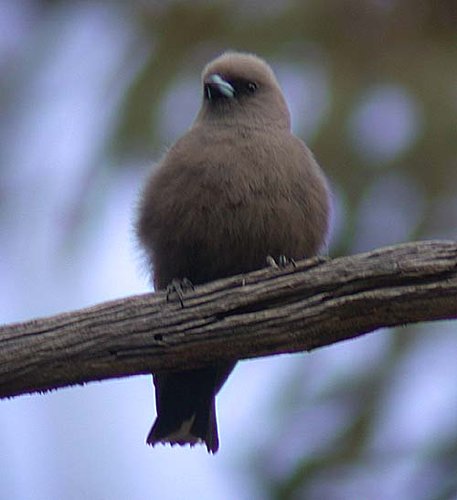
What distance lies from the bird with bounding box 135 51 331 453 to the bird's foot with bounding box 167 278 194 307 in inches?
8.1

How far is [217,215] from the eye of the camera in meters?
4.85

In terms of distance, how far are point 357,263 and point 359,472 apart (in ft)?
7.15

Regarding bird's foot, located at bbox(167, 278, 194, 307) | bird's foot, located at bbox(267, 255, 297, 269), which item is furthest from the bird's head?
bird's foot, located at bbox(167, 278, 194, 307)

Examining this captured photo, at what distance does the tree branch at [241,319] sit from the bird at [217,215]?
0.45 m

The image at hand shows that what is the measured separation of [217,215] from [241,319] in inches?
26.1

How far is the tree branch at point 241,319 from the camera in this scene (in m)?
4.16

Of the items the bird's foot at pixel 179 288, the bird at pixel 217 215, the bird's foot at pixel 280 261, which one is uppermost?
the bird at pixel 217 215

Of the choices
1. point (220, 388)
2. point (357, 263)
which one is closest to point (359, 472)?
point (220, 388)

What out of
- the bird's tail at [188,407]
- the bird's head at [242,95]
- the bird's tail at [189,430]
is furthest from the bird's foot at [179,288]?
the bird's head at [242,95]

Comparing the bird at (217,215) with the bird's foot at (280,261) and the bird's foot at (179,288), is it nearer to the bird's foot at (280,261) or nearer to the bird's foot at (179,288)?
the bird's foot at (280,261)

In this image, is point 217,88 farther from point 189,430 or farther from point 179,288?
point 189,430

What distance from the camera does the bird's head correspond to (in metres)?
5.24

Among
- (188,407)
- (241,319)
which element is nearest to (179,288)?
(241,319)

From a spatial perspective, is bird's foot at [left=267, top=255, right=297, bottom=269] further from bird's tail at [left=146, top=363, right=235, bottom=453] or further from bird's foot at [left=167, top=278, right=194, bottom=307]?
bird's tail at [left=146, top=363, right=235, bottom=453]
